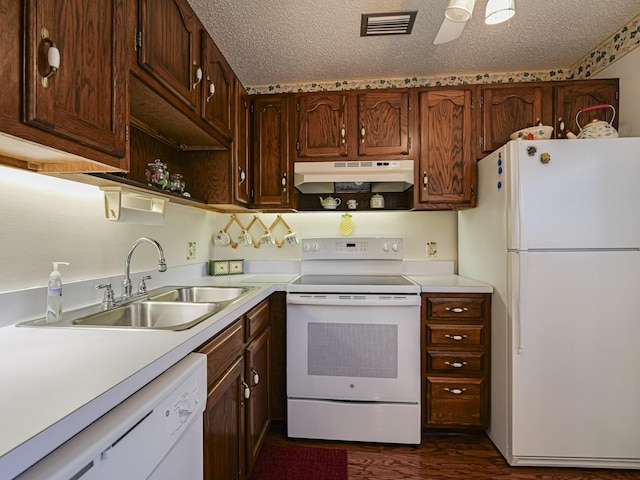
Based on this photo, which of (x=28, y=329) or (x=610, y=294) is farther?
(x=610, y=294)

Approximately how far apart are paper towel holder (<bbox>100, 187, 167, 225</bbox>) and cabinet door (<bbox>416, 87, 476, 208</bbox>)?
1635 mm

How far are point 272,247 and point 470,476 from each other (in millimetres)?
1892

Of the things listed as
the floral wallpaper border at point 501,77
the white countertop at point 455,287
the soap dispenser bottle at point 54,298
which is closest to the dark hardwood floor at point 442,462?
the white countertop at point 455,287

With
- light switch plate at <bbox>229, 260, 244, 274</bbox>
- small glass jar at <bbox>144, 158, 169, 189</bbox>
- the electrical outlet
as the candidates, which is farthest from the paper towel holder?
light switch plate at <bbox>229, 260, 244, 274</bbox>

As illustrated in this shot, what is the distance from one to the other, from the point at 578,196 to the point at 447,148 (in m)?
0.81

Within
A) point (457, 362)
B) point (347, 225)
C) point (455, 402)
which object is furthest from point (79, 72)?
point (455, 402)

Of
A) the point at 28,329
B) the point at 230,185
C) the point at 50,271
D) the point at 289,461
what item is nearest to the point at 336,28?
the point at 230,185

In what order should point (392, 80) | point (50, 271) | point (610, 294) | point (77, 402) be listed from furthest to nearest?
point (392, 80), point (610, 294), point (50, 271), point (77, 402)

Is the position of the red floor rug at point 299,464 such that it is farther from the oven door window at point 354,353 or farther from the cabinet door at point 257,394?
the oven door window at point 354,353

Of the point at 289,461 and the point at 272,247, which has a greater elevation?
the point at 272,247

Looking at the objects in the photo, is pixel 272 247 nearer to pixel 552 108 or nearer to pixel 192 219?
pixel 192 219

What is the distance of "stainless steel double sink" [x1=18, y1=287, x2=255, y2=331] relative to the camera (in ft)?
3.60

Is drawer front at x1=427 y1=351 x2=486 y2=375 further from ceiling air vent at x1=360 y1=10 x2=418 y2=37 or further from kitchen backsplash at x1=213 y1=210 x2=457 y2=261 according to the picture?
ceiling air vent at x1=360 y1=10 x2=418 y2=37

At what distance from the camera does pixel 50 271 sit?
1.18 m
